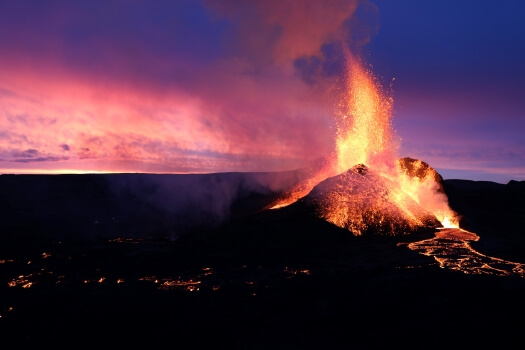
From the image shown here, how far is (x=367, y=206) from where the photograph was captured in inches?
1125

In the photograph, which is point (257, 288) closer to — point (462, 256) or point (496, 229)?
point (462, 256)

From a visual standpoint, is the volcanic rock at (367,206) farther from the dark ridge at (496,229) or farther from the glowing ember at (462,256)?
the dark ridge at (496,229)

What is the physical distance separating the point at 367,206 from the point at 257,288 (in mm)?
15783

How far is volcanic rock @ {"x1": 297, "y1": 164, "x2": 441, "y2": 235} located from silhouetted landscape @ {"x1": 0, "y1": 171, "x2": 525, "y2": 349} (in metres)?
1.03

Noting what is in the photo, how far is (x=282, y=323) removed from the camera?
11.6 meters

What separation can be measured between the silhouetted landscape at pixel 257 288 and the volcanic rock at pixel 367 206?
1.03 meters

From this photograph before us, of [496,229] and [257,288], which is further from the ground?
[496,229]

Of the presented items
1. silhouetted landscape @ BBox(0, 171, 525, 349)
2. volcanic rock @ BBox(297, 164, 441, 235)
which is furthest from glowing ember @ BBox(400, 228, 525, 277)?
volcanic rock @ BBox(297, 164, 441, 235)

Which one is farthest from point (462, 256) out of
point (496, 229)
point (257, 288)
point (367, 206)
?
point (496, 229)

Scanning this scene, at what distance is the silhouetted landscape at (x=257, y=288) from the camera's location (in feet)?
35.6

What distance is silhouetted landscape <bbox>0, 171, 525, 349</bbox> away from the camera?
10.8m

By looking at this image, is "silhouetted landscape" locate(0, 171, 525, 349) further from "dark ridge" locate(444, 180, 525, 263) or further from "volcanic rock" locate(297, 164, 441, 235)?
"volcanic rock" locate(297, 164, 441, 235)

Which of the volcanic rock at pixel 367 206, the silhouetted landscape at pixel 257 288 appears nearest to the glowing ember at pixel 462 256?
the silhouetted landscape at pixel 257 288

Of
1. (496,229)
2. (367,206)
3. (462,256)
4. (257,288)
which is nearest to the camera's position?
(257,288)
